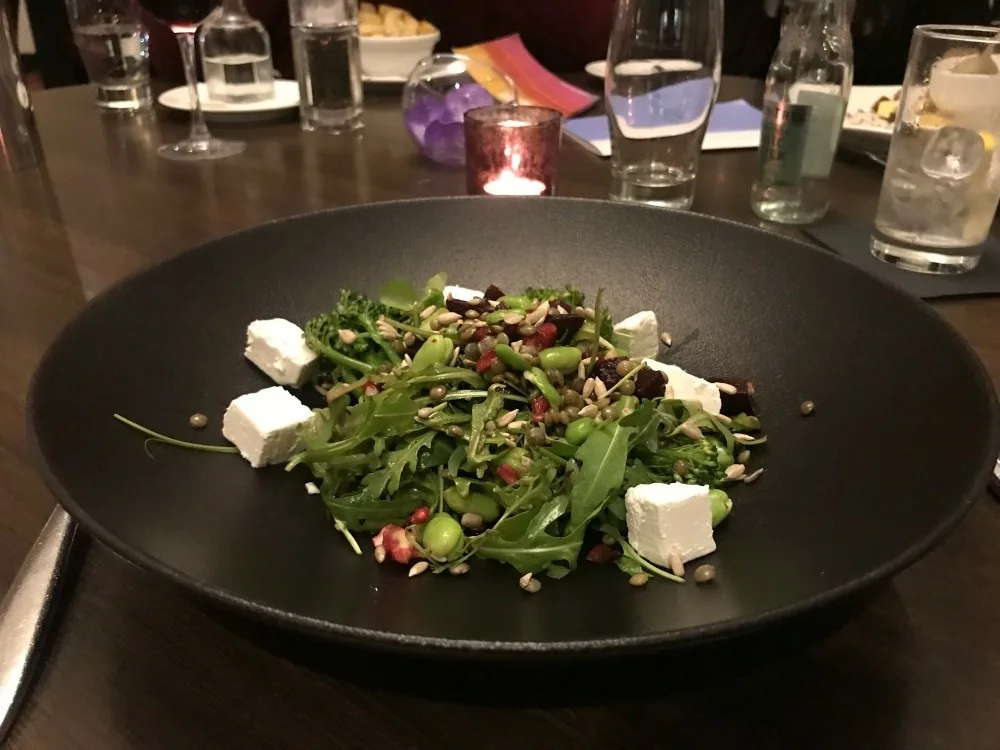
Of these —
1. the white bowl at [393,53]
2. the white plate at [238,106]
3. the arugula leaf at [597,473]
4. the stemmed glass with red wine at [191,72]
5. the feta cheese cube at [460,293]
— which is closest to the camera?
the arugula leaf at [597,473]

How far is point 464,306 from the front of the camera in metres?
0.96

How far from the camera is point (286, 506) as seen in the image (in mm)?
779

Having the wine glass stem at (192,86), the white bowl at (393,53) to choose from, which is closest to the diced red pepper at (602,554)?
the wine glass stem at (192,86)

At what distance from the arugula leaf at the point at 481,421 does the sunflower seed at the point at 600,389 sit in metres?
0.09

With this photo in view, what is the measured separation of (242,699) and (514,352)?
40 cm

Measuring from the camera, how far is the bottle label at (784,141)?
144 cm

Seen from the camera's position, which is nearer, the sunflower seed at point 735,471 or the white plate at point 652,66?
the sunflower seed at point 735,471

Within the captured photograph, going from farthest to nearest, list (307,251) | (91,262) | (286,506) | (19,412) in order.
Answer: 1. (91,262)
2. (307,251)
3. (19,412)
4. (286,506)

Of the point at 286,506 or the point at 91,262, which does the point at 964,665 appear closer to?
the point at 286,506

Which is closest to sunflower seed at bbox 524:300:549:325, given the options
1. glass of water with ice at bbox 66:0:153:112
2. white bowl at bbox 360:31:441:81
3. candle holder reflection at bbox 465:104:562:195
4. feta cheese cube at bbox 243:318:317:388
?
feta cheese cube at bbox 243:318:317:388

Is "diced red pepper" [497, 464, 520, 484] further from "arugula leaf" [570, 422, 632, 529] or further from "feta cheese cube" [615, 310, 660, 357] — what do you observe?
"feta cheese cube" [615, 310, 660, 357]

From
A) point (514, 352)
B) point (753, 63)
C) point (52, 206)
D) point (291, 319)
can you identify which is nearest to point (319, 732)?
point (514, 352)

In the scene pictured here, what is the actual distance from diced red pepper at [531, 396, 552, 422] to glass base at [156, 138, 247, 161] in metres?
1.25

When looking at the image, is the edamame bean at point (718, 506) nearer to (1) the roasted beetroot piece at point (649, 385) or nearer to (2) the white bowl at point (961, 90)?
(1) the roasted beetroot piece at point (649, 385)
